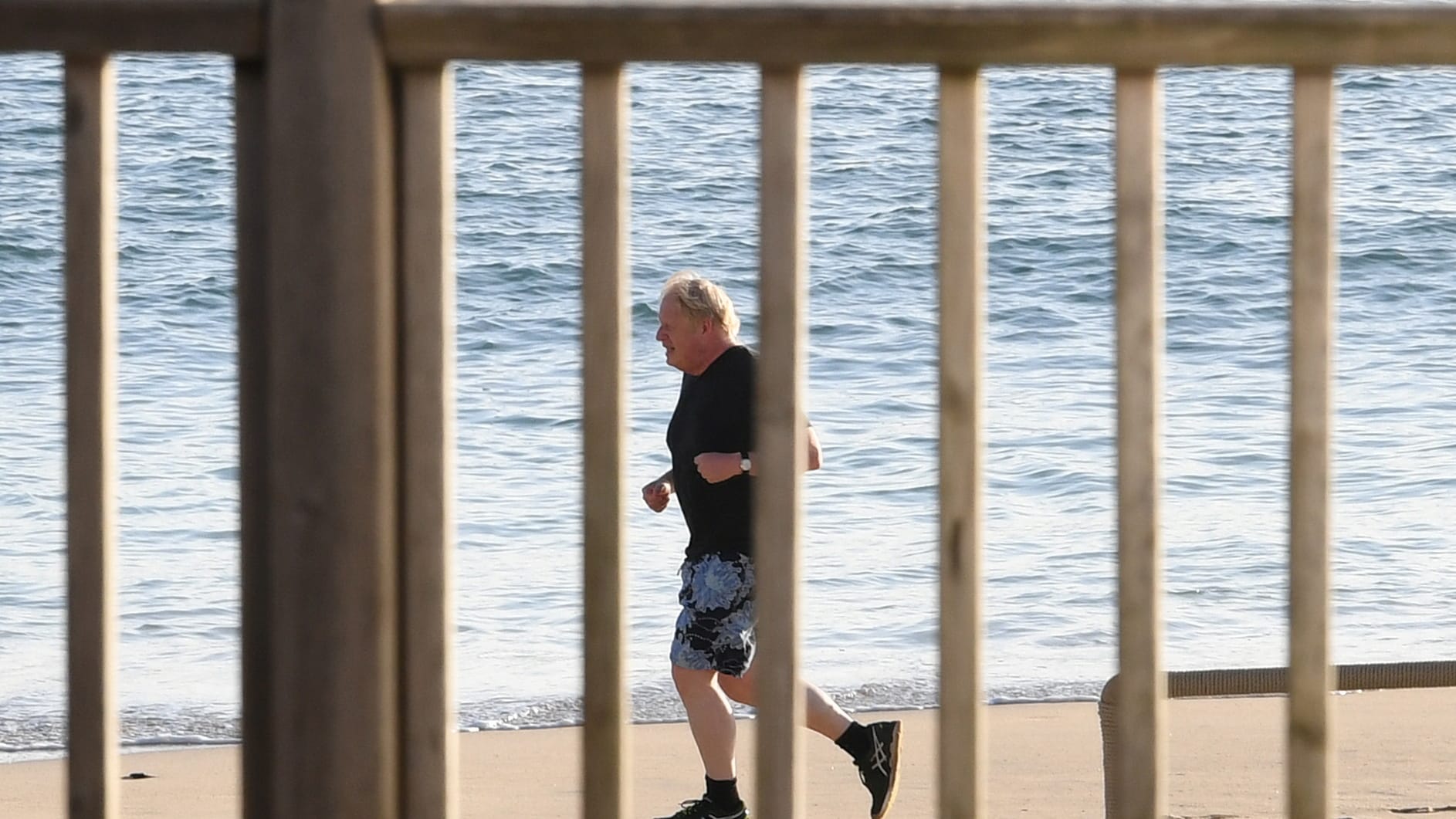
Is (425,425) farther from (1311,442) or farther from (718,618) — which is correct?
(718,618)

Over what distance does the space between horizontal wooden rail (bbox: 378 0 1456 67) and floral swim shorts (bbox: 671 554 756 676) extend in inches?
123

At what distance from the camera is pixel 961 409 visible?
182 centimetres

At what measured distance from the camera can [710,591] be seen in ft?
15.8

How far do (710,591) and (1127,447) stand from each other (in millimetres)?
3044

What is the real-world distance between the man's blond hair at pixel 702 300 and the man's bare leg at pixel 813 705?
0.93m

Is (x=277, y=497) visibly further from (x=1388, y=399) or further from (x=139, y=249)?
(x=139, y=249)

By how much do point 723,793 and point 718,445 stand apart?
0.94 meters

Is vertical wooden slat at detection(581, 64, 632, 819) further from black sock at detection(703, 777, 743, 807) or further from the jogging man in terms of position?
black sock at detection(703, 777, 743, 807)

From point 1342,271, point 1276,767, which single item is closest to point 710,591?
point 1276,767

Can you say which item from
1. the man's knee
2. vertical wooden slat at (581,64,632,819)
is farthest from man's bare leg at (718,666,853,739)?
vertical wooden slat at (581,64,632,819)

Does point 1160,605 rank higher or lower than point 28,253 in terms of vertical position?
lower

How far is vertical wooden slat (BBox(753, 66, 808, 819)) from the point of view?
5.88ft

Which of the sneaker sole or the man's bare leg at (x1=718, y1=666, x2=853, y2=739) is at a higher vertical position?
the man's bare leg at (x1=718, y1=666, x2=853, y2=739)

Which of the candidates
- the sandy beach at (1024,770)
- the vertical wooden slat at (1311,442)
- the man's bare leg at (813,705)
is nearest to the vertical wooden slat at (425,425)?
the vertical wooden slat at (1311,442)
